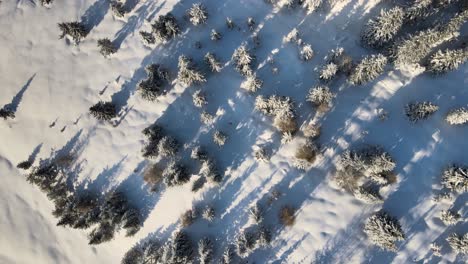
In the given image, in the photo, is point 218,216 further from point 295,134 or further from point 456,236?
point 456,236

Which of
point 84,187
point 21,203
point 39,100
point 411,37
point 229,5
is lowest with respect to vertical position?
point 21,203

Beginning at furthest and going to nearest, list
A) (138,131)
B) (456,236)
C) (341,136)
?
(138,131) < (341,136) < (456,236)

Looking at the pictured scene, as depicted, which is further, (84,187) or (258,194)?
(84,187)

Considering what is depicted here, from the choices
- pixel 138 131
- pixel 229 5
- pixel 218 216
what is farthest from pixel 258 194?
pixel 229 5

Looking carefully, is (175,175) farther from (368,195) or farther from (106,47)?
(368,195)

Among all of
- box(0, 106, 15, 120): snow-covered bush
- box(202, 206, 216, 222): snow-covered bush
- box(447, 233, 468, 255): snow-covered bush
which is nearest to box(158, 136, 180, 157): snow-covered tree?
box(202, 206, 216, 222): snow-covered bush

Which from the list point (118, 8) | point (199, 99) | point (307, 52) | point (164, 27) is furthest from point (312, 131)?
point (118, 8)
